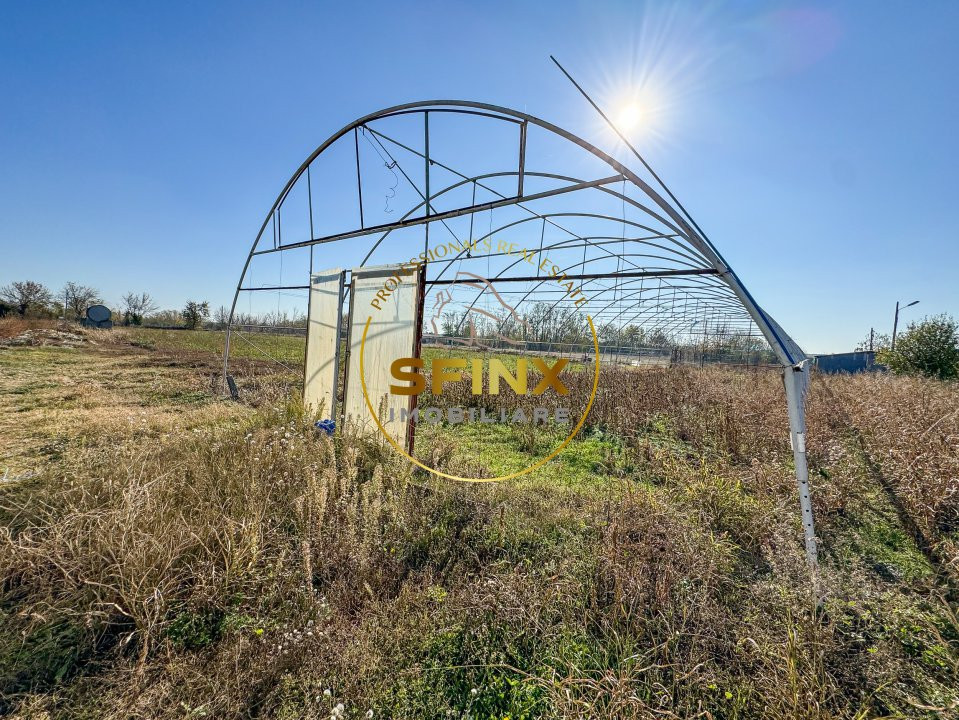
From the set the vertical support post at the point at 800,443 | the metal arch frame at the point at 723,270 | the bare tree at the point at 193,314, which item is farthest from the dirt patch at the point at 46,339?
the vertical support post at the point at 800,443

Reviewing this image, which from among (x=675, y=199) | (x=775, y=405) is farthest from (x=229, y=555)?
(x=775, y=405)

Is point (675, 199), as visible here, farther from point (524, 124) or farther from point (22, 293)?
point (22, 293)

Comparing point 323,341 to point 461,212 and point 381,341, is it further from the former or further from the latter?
point 461,212

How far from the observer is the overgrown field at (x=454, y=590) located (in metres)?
1.90

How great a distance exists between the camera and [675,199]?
3.23m

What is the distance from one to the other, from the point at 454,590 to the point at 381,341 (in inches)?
147

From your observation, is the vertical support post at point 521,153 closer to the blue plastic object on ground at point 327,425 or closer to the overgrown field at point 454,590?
the overgrown field at point 454,590

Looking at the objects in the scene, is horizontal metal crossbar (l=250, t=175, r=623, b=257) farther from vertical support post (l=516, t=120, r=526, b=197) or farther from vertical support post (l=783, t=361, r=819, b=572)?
vertical support post (l=783, t=361, r=819, b=572)

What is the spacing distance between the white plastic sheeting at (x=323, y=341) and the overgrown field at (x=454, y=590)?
1.97 metres

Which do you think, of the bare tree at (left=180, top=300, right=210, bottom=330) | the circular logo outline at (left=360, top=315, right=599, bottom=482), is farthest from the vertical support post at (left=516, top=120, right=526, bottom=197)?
the bare tree at (left=180, top=300, right=210, bottom=330)

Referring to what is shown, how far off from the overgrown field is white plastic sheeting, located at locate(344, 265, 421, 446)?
3.67ft

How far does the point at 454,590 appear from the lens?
2607mm

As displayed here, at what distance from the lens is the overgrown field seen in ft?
6.23

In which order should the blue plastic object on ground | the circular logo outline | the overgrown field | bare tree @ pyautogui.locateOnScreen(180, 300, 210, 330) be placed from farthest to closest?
bare tree @ pyautogui.locateOnScreen(180, 300, 210, 330) → the blue plastic object on ground → the circular logo outline → the overgrown field
